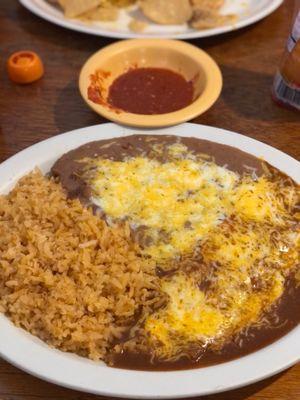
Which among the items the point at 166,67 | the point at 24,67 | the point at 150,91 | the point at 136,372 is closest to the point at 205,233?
the point at 136,372

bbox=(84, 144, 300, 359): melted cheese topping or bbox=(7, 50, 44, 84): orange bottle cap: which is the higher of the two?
bbox=(84, 144, 300, 359): melted cheese topping

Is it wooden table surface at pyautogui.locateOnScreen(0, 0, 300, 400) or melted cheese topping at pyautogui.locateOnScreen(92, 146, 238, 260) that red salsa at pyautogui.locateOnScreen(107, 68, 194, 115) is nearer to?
wooden table surface at pyautogui.locateOnScreen(0, 0, 300, 400)

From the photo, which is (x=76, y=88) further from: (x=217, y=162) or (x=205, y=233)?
(x=205, y=233)

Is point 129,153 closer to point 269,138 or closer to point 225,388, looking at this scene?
point 269,138

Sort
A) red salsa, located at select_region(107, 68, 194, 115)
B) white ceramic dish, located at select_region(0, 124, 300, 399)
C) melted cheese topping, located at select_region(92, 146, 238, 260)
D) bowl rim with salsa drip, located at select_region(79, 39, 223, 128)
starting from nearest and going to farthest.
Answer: white ceramic dish, located at select_region(0, 124, 300, 399) → melted cheese topping, located at select_region(92, 146, 238, 260) → bowl rim with salsa drip, located at select_region(79, 39, 223, 128) → red salsa, located at select_region(107, 68, 194, 115)

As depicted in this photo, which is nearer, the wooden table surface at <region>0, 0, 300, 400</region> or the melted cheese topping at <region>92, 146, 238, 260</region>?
the melted cheese topping at <region>92, 146, 238, 260</region>

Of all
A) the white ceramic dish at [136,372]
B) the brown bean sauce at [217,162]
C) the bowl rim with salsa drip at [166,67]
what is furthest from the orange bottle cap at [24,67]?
the white ceramic dish at [136,372]

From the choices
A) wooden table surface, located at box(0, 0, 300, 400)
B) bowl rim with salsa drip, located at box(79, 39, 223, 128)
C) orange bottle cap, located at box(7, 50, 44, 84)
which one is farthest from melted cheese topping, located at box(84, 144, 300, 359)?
orange bottle cap, located at box(7, 50, 44, 84)
